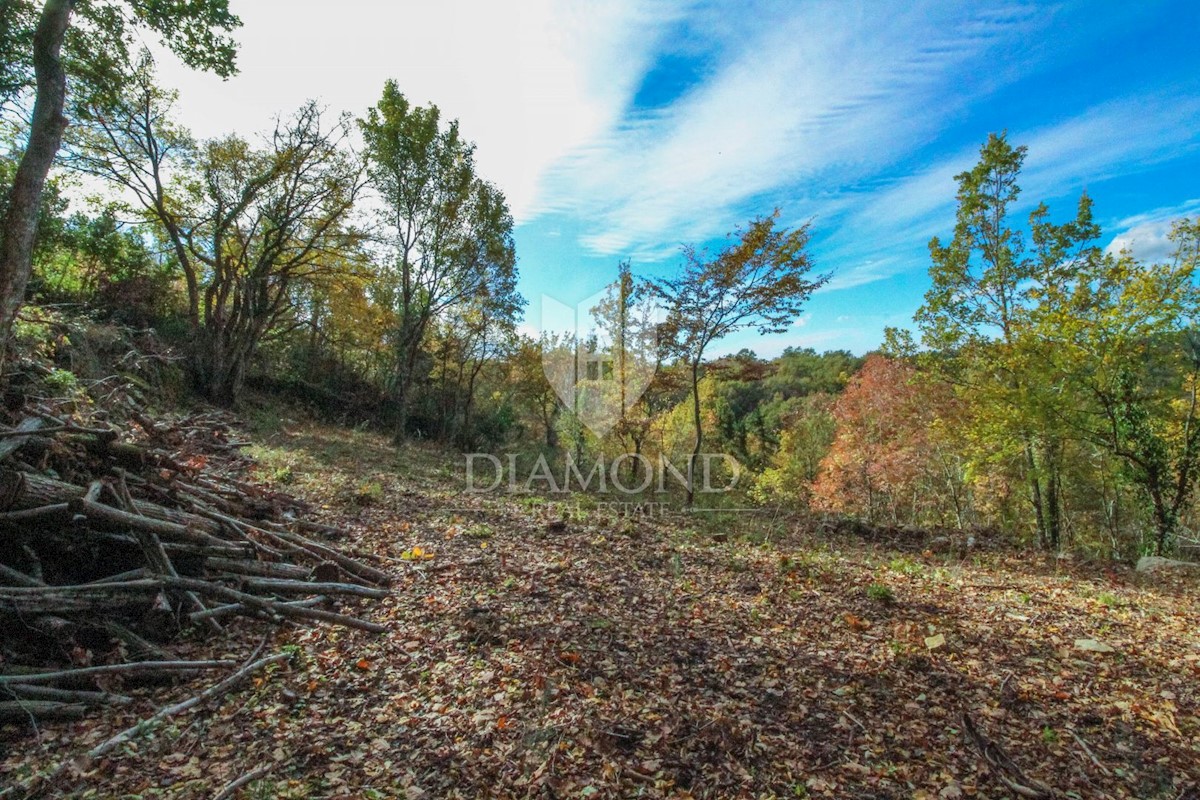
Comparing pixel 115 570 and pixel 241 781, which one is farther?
pixel 115 570

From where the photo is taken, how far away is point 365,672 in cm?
337

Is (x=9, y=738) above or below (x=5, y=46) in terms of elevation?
below

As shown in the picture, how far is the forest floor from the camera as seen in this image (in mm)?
2436

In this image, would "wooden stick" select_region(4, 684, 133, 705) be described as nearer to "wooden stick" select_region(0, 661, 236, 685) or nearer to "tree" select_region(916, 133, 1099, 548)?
"wooden stick" select_region(0, 661, 236, 685)

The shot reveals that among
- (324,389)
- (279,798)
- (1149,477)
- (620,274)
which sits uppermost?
(620,274)

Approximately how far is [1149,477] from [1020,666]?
25.2 feet

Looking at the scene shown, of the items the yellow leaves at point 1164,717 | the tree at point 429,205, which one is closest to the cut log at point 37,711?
the yellow leaves at point 1164,717

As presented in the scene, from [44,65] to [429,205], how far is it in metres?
9.85

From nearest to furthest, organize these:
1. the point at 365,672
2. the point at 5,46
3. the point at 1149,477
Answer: the point at 365,672, the point at 5,46, the point at 1149,477

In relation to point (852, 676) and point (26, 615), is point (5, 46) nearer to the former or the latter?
point (26, 615)

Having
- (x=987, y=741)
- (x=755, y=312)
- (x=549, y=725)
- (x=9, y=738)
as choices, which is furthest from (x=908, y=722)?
(x=755, y=312)

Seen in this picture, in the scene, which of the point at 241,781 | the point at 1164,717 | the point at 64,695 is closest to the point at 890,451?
the point at 1164,717

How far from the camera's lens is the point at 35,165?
4074mm

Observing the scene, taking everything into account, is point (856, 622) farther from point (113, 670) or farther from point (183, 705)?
point (113, 670)
